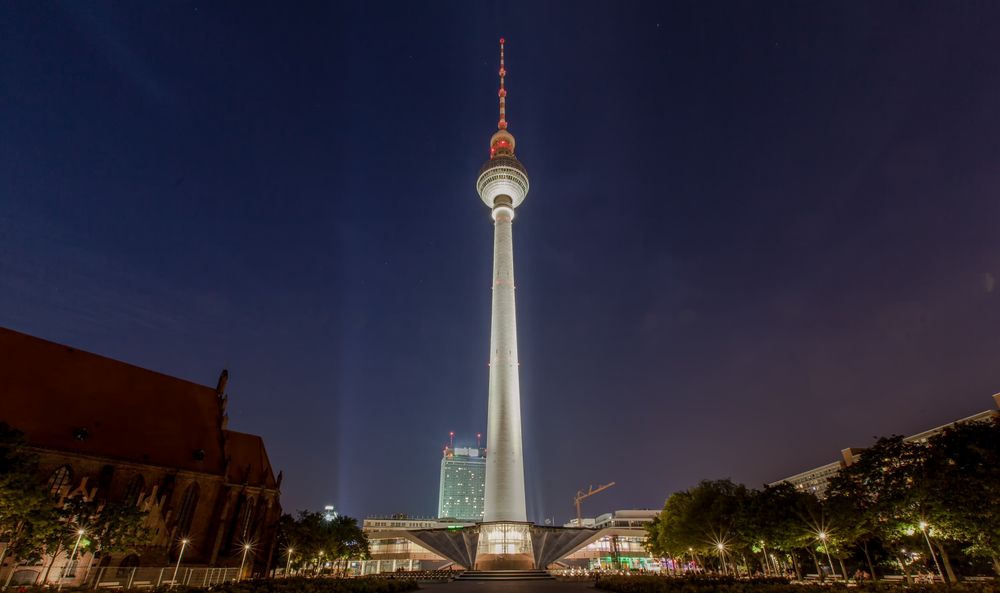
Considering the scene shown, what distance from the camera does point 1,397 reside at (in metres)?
42.0

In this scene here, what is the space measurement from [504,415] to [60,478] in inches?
2044

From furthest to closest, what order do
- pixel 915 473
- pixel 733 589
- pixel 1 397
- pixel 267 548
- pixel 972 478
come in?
pixel 267 548 → pixel 1 397 → pixel 915 473 → pixel 972 478 → pixel 733 589

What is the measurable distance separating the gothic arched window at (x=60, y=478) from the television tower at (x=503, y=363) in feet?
158

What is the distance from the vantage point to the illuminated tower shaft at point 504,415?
72938 mm

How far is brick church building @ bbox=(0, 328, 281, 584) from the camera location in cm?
4281

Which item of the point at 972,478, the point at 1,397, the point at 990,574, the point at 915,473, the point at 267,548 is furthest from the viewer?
the point at 267,548

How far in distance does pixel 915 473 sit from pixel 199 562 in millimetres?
64569

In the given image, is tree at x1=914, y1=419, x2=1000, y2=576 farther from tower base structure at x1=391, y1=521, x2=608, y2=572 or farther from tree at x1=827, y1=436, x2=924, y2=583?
tower base structure at x1=391, y1=521, x2=608, y2=572

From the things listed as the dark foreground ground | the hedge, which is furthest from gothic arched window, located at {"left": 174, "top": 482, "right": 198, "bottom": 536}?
the dark foreground ground

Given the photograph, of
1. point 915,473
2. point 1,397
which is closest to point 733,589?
point 915,473

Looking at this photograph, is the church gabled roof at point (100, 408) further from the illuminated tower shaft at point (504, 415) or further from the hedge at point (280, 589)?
the illuminated tower shaft at point (504, 415)

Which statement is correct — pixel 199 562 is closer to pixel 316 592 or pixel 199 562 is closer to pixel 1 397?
pixel 1 397

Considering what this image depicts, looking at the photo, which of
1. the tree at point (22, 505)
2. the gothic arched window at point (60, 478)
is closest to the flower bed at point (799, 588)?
the tree at point (22, 505)

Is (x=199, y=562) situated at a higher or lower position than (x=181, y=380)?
lower
